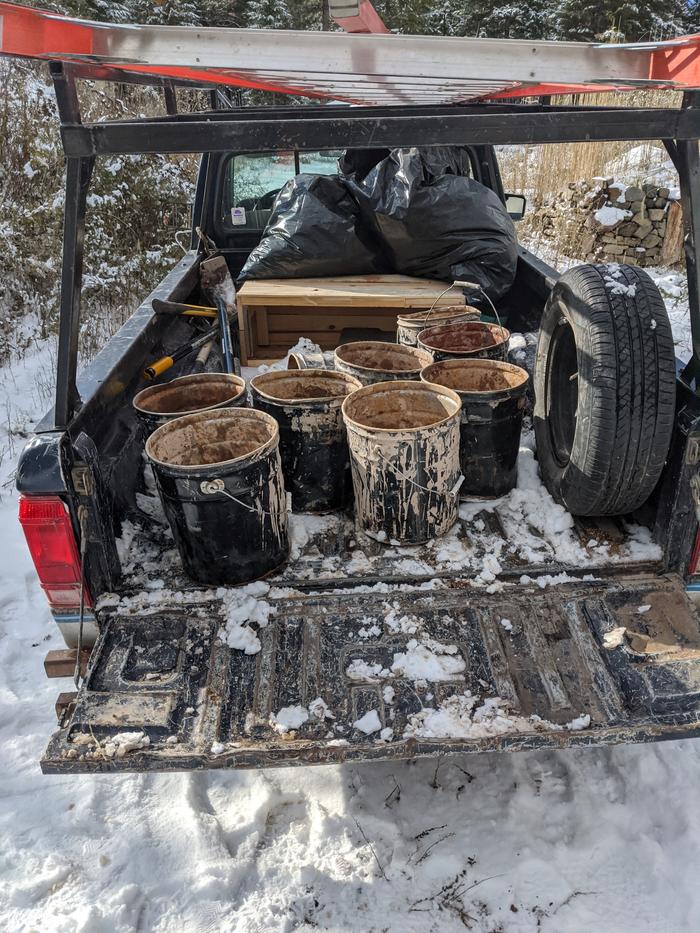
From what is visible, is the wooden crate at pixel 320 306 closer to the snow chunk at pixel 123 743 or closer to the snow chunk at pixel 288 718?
the snow chunk at pixel 288 718

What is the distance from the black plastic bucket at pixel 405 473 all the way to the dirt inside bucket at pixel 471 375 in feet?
0.91

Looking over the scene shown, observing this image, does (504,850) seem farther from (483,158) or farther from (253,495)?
(483,158)

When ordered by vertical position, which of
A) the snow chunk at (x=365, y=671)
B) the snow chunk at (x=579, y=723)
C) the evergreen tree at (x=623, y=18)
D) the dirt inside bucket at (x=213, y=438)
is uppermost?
the evergreen tree at (x=623, y=18)

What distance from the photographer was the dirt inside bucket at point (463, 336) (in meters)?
3.09

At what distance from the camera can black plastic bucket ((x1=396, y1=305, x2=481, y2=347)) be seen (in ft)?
10.2

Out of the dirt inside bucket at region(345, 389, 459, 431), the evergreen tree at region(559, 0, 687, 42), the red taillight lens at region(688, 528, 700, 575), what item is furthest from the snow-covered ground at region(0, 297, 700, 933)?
the evergreen tree at region(559, 0, 687, 42)

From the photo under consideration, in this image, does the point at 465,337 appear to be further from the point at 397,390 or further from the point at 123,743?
the point at 123,743

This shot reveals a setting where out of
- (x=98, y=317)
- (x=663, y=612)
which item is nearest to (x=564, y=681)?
(x=663, y=612)

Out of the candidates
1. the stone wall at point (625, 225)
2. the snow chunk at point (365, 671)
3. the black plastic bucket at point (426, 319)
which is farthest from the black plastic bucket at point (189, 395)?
the stone wall at point (625, 225)

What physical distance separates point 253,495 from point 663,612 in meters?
1.27

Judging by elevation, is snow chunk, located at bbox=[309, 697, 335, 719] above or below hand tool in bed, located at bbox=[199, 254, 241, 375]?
below

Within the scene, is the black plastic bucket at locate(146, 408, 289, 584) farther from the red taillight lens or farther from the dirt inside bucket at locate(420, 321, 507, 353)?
the red taillight lens

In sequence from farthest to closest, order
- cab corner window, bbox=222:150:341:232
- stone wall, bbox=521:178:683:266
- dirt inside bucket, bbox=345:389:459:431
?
stone wall, bbox=521:178:683:266 → cab corner window, bbox=222:150:341:232 → dirt inside bucket, bbox=345:389:459:431

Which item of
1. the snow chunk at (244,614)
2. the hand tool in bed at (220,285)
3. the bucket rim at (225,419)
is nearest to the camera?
the snow chunk at (244,614)
